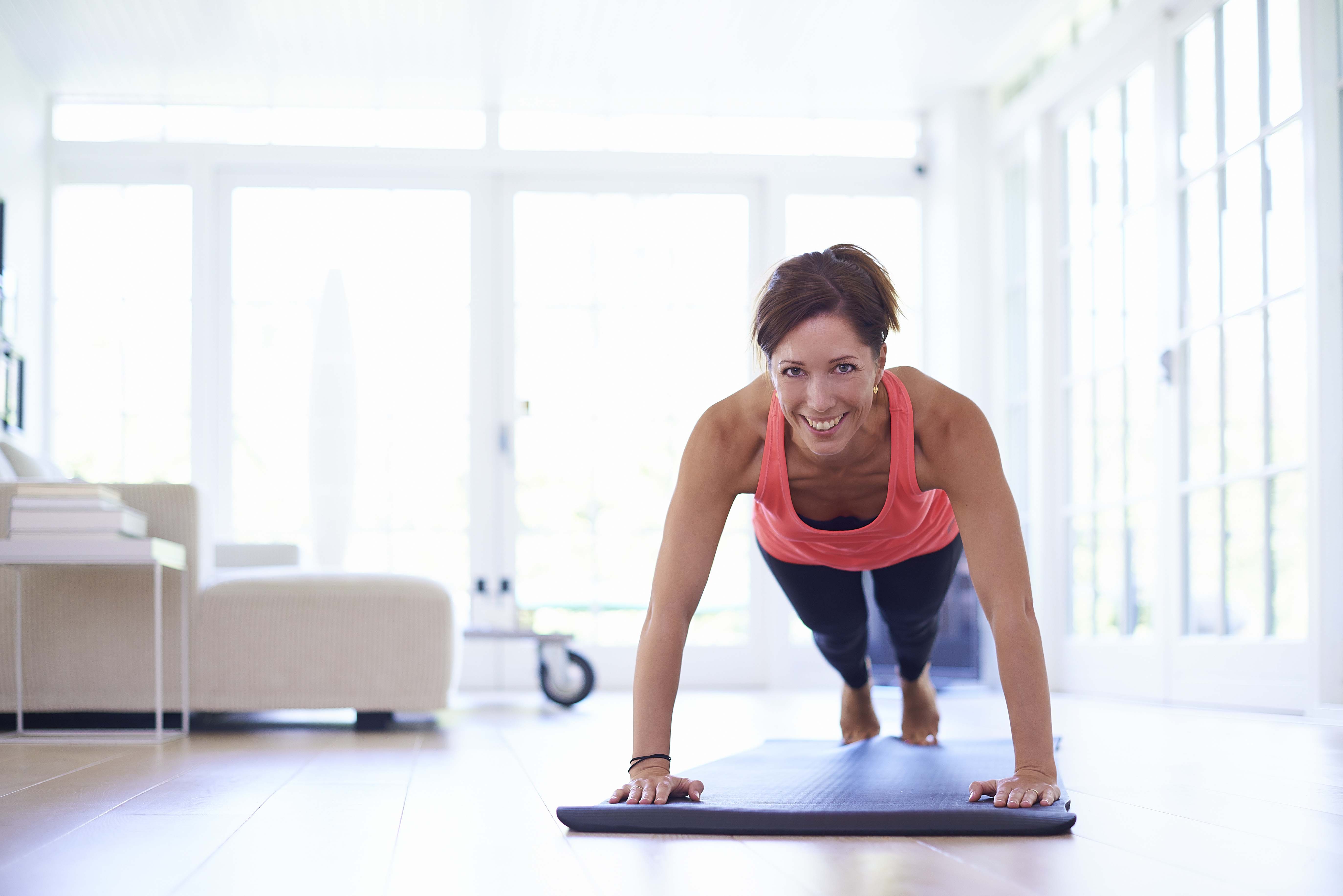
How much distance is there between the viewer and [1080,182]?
4.69 m

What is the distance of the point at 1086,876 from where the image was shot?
1204 mm

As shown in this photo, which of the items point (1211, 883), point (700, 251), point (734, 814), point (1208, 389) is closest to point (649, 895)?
point (734, 814)

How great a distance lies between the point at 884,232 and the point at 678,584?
4.26 meters

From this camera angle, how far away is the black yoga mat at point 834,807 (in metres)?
1.46

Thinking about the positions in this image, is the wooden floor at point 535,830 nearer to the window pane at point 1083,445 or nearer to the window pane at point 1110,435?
the window pane at point 1110,435

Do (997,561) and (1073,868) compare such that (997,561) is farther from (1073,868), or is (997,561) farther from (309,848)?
(309,848)

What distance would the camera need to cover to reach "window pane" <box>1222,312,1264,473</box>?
134 inches

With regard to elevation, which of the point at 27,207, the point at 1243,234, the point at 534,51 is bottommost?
the point at 1243,234

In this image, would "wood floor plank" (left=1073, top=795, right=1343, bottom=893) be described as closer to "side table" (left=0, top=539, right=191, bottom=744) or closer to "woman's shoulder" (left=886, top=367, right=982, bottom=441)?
"woman's shoulder" (left=886, top=367, right=982, bottom=441)

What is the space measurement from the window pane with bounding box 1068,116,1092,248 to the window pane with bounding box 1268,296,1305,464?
1321mm

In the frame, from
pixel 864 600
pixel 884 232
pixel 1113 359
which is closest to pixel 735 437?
pixel 864 600

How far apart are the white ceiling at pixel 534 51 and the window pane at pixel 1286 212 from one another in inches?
59.3

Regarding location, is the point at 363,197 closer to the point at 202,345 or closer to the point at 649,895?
the point at 202,345

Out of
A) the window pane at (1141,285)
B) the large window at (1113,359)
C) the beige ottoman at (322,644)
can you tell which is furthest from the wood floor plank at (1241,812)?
the window pane at (1141,285)
